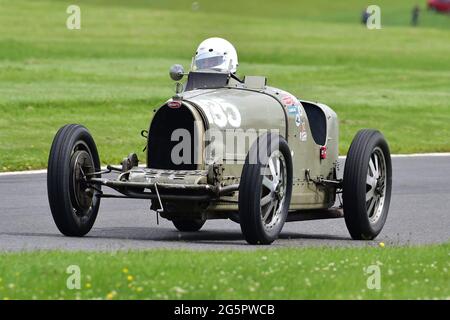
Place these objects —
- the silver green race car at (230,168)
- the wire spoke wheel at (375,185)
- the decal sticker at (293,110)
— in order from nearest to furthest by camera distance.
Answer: the silver green race car at (230,168) < the decal sticker at (293,110) < the wire spoke wheel at (375,185)

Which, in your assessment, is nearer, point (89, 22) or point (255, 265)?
point (255, 265)

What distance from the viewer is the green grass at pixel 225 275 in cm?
875

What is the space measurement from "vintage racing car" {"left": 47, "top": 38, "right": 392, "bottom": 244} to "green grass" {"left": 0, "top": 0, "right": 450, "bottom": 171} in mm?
7778

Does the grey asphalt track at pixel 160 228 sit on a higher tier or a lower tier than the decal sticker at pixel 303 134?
lower

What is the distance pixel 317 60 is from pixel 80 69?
11215 millimetres

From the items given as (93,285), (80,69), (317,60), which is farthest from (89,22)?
(93,285)

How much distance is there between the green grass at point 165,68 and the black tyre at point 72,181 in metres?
7.64

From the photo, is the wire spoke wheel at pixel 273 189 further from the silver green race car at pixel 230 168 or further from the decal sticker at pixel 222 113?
the decal sticker at pixel 222 113

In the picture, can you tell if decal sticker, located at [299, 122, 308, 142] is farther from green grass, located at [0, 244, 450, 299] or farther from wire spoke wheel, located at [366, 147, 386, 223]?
green grass, located at [0, 244, 450, 299]

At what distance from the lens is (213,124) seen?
39.2 ft

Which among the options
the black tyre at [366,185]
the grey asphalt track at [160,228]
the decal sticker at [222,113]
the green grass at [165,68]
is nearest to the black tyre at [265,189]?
the grey asphalt track at [160,228]

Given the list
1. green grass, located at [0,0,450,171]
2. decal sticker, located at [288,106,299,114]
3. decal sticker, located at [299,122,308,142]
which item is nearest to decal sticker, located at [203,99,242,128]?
decal sticker, located at [288,106,299,114]
